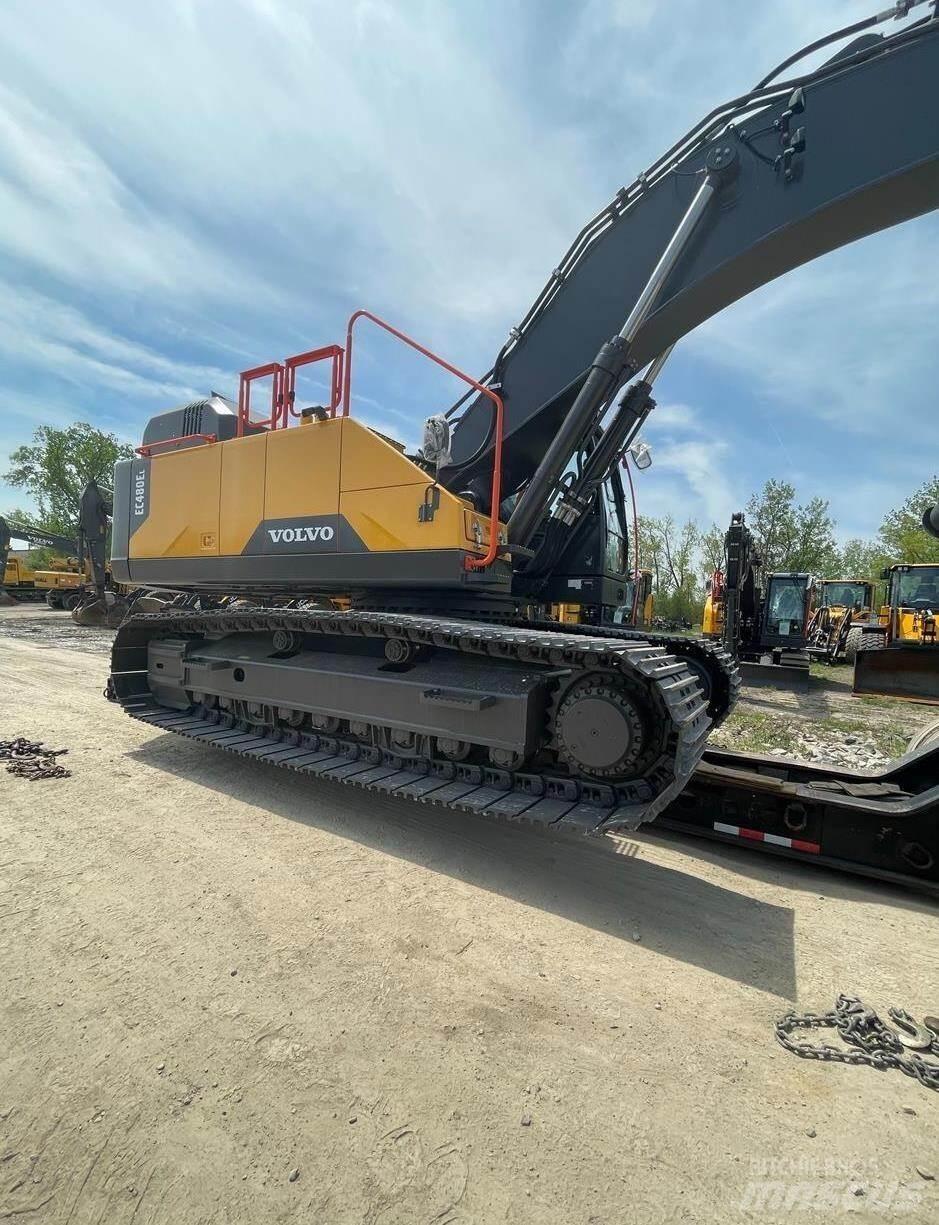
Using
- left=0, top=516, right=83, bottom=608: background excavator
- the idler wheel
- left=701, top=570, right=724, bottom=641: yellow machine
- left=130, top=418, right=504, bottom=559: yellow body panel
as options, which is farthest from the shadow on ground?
left=0, top=516, right=83, bottom=608: background excavator

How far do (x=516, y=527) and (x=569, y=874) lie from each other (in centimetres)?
242

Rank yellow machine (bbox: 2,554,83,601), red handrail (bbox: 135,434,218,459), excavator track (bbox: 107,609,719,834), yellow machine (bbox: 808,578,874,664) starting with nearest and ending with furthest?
excavator track (bbox: 107,609,719,834) < red handrail (bbox: 135,434,218,459) < yellow machine (bbox: 808,578,874,664) < yellow machine (bbox: 2,554,83,601)

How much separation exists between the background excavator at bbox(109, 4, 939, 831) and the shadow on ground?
34 centimetres

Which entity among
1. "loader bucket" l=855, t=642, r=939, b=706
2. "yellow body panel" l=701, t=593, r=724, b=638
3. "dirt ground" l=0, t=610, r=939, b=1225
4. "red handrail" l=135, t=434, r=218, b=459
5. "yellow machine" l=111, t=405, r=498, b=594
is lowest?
"dirt ground" l=0, t=610, r=939, b=1225

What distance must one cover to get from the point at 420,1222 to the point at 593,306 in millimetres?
5009

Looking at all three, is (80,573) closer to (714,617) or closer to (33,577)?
(33,577)

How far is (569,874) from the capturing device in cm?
355

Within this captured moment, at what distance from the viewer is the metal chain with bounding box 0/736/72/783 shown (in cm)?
474

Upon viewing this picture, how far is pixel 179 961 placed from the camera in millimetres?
2547

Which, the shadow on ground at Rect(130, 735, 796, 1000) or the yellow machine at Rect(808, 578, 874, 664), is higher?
the yellow machine at Rect(808, 578, 874, 664)

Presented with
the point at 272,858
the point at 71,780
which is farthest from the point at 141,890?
the point at 71,780

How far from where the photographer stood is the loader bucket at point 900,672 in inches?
454

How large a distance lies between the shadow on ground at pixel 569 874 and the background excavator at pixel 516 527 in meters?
0.34

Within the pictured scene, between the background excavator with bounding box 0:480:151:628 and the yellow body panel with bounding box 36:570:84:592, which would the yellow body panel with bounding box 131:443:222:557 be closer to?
the background excavator with bounding box 0:480:151:628
